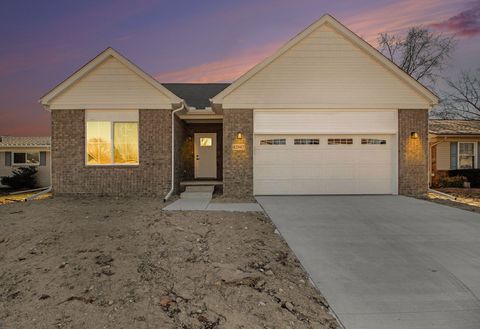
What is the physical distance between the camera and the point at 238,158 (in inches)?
408

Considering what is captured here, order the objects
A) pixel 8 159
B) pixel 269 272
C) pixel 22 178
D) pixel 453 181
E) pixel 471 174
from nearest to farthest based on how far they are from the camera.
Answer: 1. pixel 269 272
2. pixel 453 181
3. pixel 471 174
4. pixel 22 178
5. pixel 8 159

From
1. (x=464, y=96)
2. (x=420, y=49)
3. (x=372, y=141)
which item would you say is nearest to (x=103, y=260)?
(x=372, y=141)

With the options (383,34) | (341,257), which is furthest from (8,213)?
(383,34)

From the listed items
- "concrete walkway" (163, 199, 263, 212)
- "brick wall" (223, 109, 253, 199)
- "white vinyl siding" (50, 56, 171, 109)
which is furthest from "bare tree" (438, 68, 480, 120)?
"white vinyl siding" (50, 56, 171, 109)

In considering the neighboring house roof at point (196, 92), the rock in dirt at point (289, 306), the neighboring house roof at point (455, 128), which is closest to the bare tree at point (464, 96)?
the neighboring house roof at point (455, 128)

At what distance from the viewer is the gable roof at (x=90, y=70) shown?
401 inches

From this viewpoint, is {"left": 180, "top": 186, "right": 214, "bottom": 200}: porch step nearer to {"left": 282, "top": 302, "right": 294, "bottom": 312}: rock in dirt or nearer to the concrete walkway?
the concrete walkway

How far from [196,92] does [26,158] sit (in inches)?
534

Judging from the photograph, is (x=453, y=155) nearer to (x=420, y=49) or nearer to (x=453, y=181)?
(x=453, y=181)

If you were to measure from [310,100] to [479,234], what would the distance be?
6.36 meters

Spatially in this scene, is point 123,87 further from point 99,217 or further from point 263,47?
point 263,47

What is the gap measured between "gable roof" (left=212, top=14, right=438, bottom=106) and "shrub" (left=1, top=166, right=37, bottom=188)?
14936mm

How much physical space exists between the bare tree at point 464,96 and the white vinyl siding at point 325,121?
68.6 feet

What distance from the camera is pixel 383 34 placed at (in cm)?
2567
